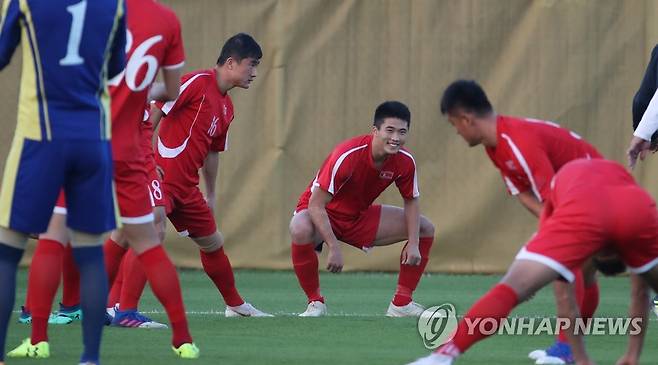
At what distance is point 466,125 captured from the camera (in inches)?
223

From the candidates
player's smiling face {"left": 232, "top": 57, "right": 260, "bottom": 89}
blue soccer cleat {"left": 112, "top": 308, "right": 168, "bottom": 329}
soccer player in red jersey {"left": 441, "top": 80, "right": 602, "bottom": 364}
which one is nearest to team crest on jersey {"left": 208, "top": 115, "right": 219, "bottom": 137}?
player's smiling face {"left": 232, "top": 57, "right": 260, "bottom": 89}

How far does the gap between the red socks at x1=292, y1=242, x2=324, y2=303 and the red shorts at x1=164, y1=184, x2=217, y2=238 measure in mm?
618

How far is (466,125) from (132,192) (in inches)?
62.4

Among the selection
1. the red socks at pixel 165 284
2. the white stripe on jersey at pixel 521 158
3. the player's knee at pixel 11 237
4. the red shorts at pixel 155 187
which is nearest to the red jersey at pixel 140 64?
the red socks at pixel 165 284

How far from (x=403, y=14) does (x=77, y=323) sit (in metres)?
5.47

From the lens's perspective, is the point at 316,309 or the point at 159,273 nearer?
the point at 159,273

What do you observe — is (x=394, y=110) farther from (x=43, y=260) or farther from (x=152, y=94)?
(x=43, y=260)

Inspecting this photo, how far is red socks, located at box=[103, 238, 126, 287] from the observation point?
7.48 m

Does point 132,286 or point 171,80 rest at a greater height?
point 171,80

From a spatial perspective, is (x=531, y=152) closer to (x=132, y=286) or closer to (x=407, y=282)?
(x=132, y=286)

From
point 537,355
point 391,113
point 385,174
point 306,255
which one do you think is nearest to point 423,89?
point 385,174

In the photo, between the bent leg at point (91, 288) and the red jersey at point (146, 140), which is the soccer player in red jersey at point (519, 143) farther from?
the red jersey at point (146, 140)

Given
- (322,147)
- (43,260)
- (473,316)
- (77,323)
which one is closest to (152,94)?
(43,260)

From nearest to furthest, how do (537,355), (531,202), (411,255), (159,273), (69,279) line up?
1. (531,202)
2. (159,273)
3. (537,355)
4. (69,279)
5. (411,255)
